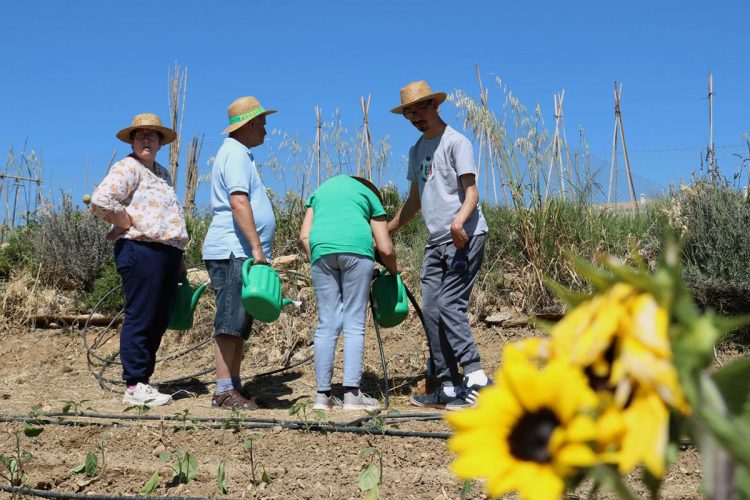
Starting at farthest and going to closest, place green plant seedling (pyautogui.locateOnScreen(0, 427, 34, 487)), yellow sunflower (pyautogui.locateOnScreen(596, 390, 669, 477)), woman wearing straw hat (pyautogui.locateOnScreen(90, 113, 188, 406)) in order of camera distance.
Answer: woman wearing straw hat (pyautogui.locateOnScreen(90, 113, 188, 406))
green plant seedling (pyautogui.locateOnScreen(0, 427, 34, 487))
yellow sunflower (pyautogui.locateOnScreen(596, 390, 669, 477))

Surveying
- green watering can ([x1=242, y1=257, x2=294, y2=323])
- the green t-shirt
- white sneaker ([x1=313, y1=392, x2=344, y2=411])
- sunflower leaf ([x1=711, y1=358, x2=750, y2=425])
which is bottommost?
white sneaker ([x1=313, y1=392, x2=344, y2=411])

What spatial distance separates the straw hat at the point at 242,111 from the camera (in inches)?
162

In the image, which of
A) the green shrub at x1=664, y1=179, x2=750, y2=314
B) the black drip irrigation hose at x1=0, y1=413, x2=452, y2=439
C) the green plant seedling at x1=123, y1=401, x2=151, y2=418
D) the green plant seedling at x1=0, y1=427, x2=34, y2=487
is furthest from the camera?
the green shrub at x1=664, y1=179, x2=750, y2=314

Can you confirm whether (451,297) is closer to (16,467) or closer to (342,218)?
(342,218)

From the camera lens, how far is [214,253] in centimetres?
405

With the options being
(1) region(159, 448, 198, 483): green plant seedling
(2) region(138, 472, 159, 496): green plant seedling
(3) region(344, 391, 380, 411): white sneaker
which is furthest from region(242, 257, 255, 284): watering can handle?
(2) region(138, 472, 159, 496): green plant seedling

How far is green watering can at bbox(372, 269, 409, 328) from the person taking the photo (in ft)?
14.2

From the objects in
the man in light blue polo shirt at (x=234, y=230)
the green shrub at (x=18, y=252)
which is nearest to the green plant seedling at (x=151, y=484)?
the man in light blue polo shirt at (x=234, y=230)

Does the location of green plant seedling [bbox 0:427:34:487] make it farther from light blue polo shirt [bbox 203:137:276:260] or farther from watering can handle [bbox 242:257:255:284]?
light blue polo shirt [bbox 203:137:276:260]

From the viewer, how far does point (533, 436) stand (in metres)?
0.55

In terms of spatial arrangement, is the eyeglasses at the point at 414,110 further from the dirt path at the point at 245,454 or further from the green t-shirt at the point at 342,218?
the dirt path at the point at 245,454

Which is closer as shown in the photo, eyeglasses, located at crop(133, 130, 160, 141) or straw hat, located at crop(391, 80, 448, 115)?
straw hat, located at crop(391, 80, 448, 115)

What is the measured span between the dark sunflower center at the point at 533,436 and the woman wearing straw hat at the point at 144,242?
3648mm

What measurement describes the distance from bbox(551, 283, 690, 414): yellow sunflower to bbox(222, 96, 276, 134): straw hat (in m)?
3.71
